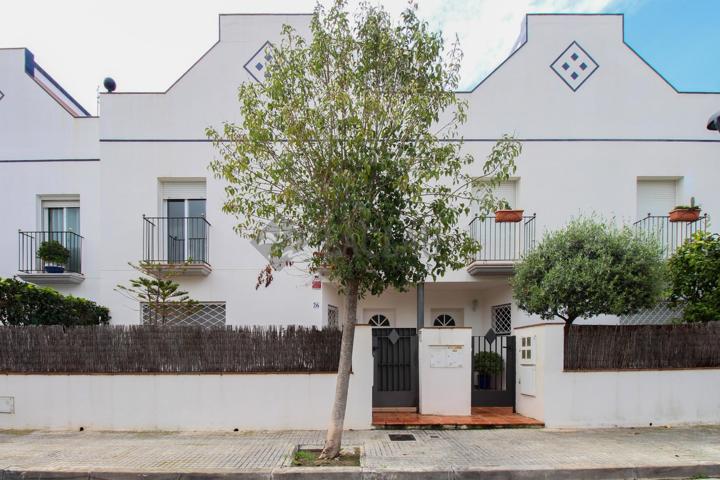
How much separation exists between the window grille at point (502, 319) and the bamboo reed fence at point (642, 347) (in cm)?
388

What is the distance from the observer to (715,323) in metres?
8.88

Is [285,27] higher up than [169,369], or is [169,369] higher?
[285,27]

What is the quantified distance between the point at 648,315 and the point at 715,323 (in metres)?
3.33

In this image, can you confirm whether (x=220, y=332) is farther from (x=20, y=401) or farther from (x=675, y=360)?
(x=675, y=360)

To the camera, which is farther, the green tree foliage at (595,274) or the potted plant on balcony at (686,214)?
the potted plant on balcony at (686,214)

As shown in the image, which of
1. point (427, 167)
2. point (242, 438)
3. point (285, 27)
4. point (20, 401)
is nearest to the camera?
point (427, 167)

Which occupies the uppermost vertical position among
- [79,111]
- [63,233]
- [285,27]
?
[79,111]

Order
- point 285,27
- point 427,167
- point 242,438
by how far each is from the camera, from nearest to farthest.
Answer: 1. point 427,167
2. point 285,27
3. point 242,438

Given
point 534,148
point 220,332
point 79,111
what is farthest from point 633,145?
point 79,111

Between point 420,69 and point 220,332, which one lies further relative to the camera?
point 220,332

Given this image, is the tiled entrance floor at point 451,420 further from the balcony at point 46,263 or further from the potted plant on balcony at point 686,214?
the balcony at point 46,263

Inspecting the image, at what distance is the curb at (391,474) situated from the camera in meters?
6.05

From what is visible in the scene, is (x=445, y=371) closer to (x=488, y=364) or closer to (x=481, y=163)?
(x=488, y=364)

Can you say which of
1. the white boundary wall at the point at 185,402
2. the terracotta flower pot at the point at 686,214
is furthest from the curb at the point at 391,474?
the terracotta flower pot at the point at 686,214
